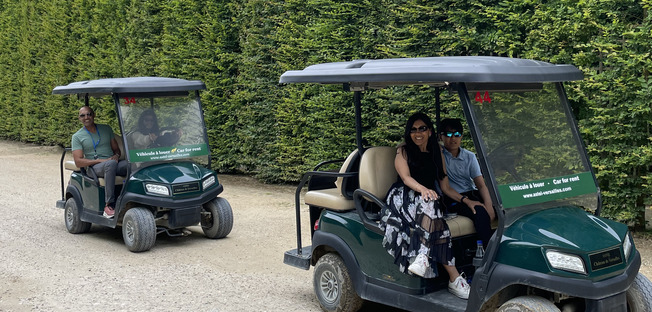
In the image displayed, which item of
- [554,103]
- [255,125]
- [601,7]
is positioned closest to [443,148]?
[554,103]

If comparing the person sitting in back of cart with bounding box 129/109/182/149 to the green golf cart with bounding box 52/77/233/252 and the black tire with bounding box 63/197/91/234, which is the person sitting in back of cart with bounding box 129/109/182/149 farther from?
the black tire with bounding box 63/197/91/234

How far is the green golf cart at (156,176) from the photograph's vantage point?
7125 mm

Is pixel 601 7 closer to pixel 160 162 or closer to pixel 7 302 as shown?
pixel 160 162

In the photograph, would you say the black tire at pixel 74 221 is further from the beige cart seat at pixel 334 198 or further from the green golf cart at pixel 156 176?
the beige cart seat at pixel 334 198

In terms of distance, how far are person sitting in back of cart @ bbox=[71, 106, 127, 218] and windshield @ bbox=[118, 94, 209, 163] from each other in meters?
0.32

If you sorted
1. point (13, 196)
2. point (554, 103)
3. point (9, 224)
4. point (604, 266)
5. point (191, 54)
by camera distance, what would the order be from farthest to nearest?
1. point (191, 54)
2. point (13, 196)
3. point (9, 224)
4. point (554, 103)
5. point (604, 266)

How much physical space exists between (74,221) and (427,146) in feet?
15.8

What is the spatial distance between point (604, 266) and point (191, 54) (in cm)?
977

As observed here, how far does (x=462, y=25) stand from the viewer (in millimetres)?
7992

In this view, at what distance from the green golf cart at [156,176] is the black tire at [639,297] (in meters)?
4.44

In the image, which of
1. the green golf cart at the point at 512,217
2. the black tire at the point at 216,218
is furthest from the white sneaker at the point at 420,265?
the black tire at the point at 216,218

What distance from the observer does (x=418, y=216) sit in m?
4.38

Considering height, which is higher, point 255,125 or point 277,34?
point 277,34

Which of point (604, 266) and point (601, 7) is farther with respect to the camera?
point (601, 7)
